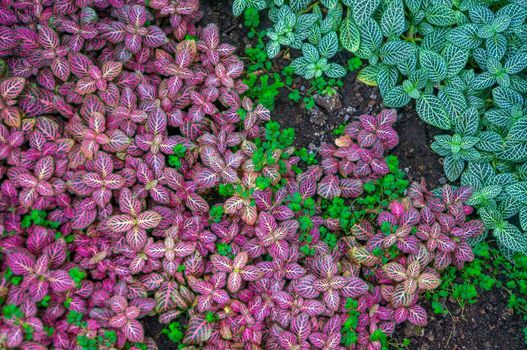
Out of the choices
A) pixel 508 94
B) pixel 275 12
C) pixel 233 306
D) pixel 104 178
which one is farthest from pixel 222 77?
pixel 508 94

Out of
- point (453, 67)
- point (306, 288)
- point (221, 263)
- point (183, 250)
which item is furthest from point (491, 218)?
point (183, 250)

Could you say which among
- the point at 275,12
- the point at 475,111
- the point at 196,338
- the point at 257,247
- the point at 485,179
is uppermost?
the point at 275,12

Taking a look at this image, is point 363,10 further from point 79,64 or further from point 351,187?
point 79,64

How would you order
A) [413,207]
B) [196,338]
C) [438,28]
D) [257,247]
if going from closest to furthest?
[196,338], [257,247], [413,207], [438,28]

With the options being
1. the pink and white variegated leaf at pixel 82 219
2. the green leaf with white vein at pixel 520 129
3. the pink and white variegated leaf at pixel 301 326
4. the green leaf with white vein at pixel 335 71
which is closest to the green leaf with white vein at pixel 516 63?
the green leaf with white vein at pixel 520 129

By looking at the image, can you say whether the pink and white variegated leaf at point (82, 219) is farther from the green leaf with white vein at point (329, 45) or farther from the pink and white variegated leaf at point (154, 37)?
the green leaf with white vein at point (329, 45)

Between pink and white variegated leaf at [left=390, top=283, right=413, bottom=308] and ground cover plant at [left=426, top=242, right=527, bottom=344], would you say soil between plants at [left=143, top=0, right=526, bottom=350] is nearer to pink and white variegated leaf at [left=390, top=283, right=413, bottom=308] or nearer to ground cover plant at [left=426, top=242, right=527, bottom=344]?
ground cover plant at [left=426, top=242, right=527, bottom=344]

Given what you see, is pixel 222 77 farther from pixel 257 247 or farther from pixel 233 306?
pixel 233 306
